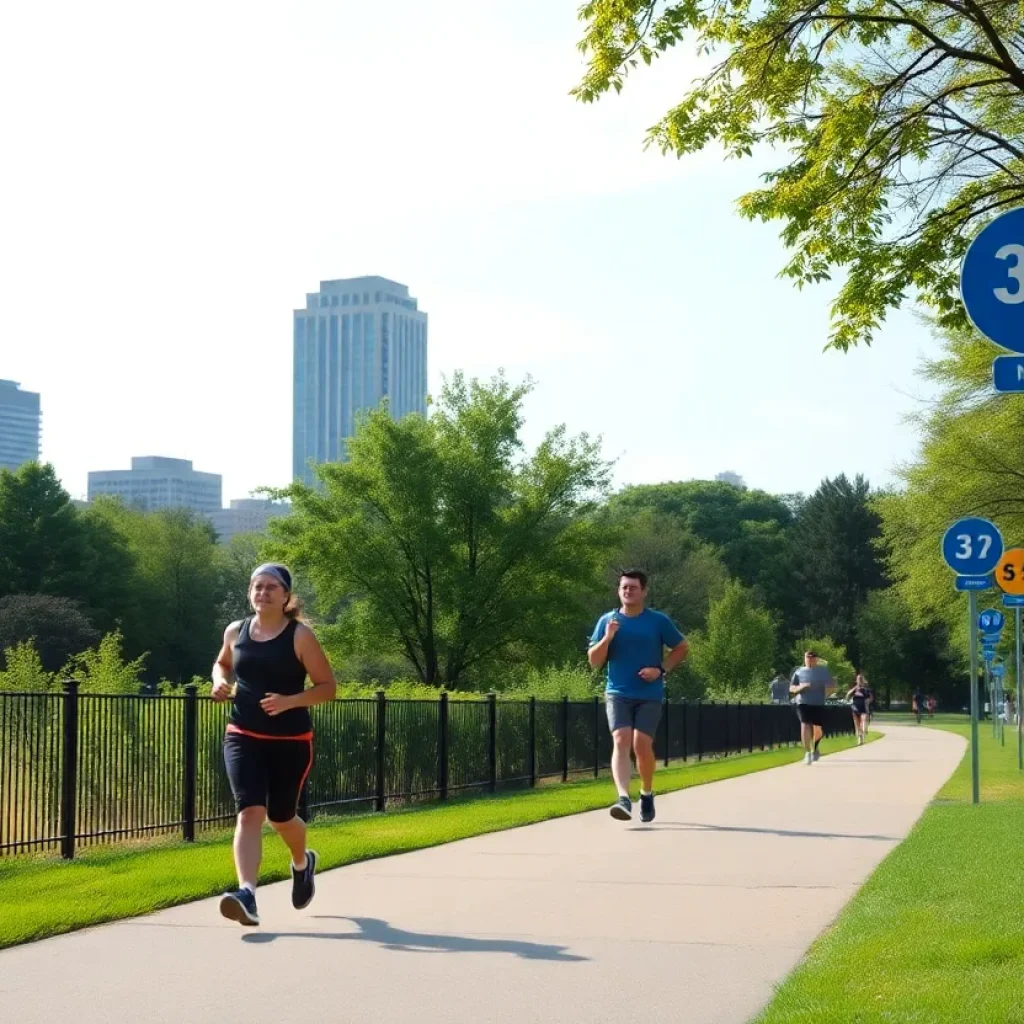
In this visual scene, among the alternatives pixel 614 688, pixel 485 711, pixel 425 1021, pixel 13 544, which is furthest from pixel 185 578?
pixel 425 1021

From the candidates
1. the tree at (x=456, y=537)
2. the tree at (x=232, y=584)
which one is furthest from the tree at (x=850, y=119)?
the tree at (x=232, y=584)

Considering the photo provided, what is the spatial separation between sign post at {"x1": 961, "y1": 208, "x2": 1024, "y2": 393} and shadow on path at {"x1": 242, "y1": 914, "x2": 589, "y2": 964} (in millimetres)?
3228

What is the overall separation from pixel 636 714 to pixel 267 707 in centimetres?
576

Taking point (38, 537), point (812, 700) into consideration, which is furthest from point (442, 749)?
point (38, 537)

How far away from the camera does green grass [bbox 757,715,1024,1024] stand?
5.76 m

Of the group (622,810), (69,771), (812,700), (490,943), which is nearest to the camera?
(490,943)

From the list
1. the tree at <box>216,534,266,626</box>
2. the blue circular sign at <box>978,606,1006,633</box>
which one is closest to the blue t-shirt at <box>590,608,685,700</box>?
the blue circular sign at <box>978,606,1006,633</box>

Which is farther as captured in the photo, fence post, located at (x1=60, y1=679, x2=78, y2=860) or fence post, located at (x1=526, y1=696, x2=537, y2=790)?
fence post, located at (x1=526, y1=696, x2=537, y2=790)

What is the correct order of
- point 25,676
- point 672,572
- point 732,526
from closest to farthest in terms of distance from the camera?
point 25,676 → point 672,572 → point 732,526

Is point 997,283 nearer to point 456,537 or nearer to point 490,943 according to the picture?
point 490,943

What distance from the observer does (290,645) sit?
25.6 ft

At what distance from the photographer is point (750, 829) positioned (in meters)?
13.5

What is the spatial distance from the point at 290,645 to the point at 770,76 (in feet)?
35.5

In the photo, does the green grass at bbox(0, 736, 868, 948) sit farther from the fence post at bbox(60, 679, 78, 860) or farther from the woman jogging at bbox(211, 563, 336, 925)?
the woman jogging at bbox(211, 563, 336, 925)
